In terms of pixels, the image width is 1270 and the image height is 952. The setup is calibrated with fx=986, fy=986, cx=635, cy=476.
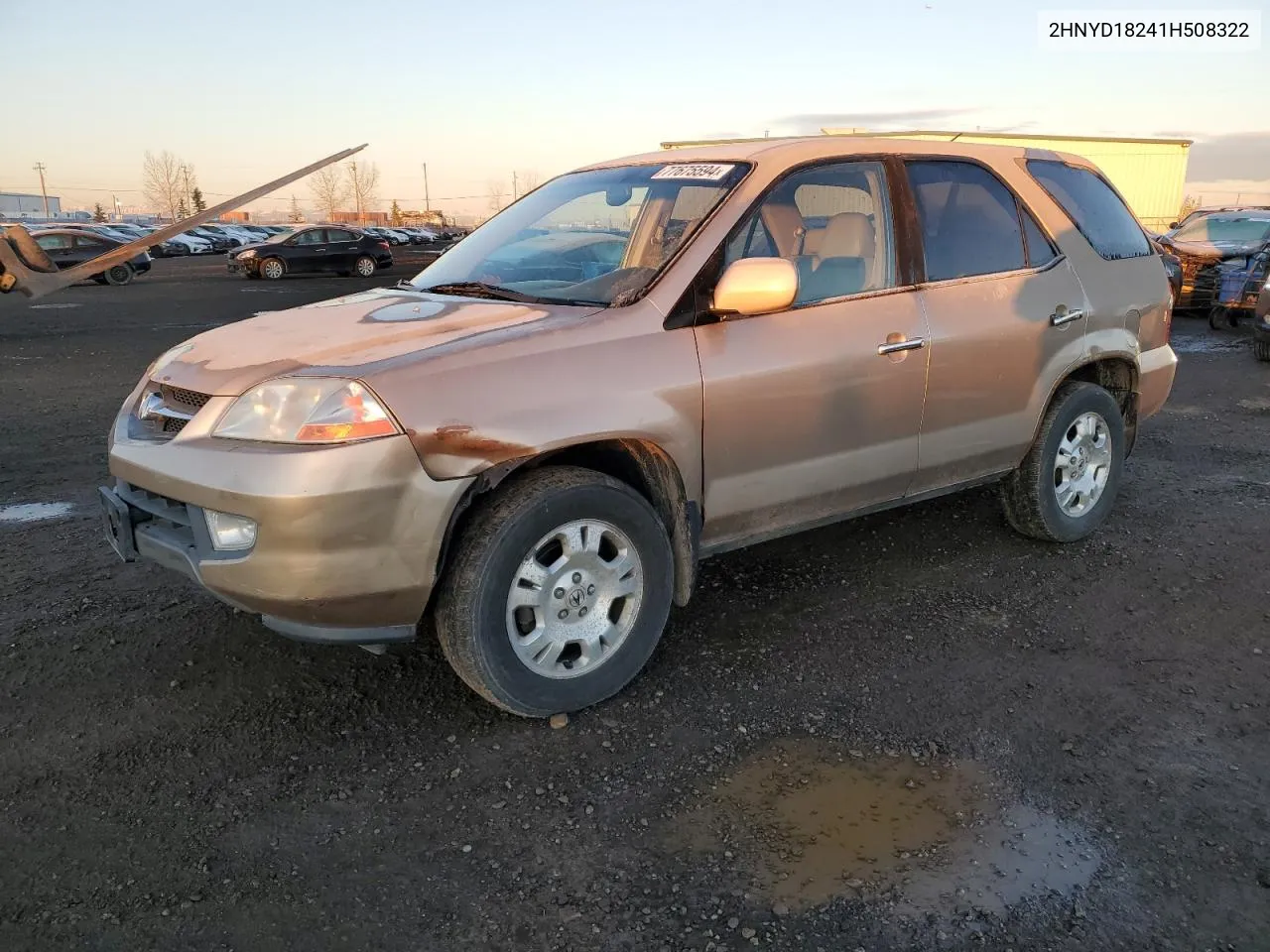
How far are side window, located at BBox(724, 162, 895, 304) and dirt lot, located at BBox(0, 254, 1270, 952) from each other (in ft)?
4.42

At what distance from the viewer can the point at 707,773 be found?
2910mm

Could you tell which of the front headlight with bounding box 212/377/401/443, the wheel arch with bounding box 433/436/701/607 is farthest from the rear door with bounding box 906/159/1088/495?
the front headlight with bounding box 212/377/401/443

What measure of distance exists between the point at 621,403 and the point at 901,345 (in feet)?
4.26

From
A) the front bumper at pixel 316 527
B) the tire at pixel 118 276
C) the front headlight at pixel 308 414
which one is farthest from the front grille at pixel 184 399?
the tire at pixel 118 276

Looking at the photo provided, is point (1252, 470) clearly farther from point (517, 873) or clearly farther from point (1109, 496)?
point (517, 873)

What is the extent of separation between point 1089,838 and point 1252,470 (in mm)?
4745

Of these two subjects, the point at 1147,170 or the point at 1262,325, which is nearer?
the point at 1262,325

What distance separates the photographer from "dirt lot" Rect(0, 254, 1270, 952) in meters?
2.33

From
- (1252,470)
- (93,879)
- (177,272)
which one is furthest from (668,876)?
(177,272)

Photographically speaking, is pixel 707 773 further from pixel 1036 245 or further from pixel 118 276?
pixel 118 276

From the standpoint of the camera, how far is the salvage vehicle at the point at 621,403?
281 cm

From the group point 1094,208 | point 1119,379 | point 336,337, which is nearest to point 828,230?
point 1094,208

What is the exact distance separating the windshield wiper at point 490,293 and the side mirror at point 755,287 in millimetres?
413

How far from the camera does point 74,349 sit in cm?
1244
